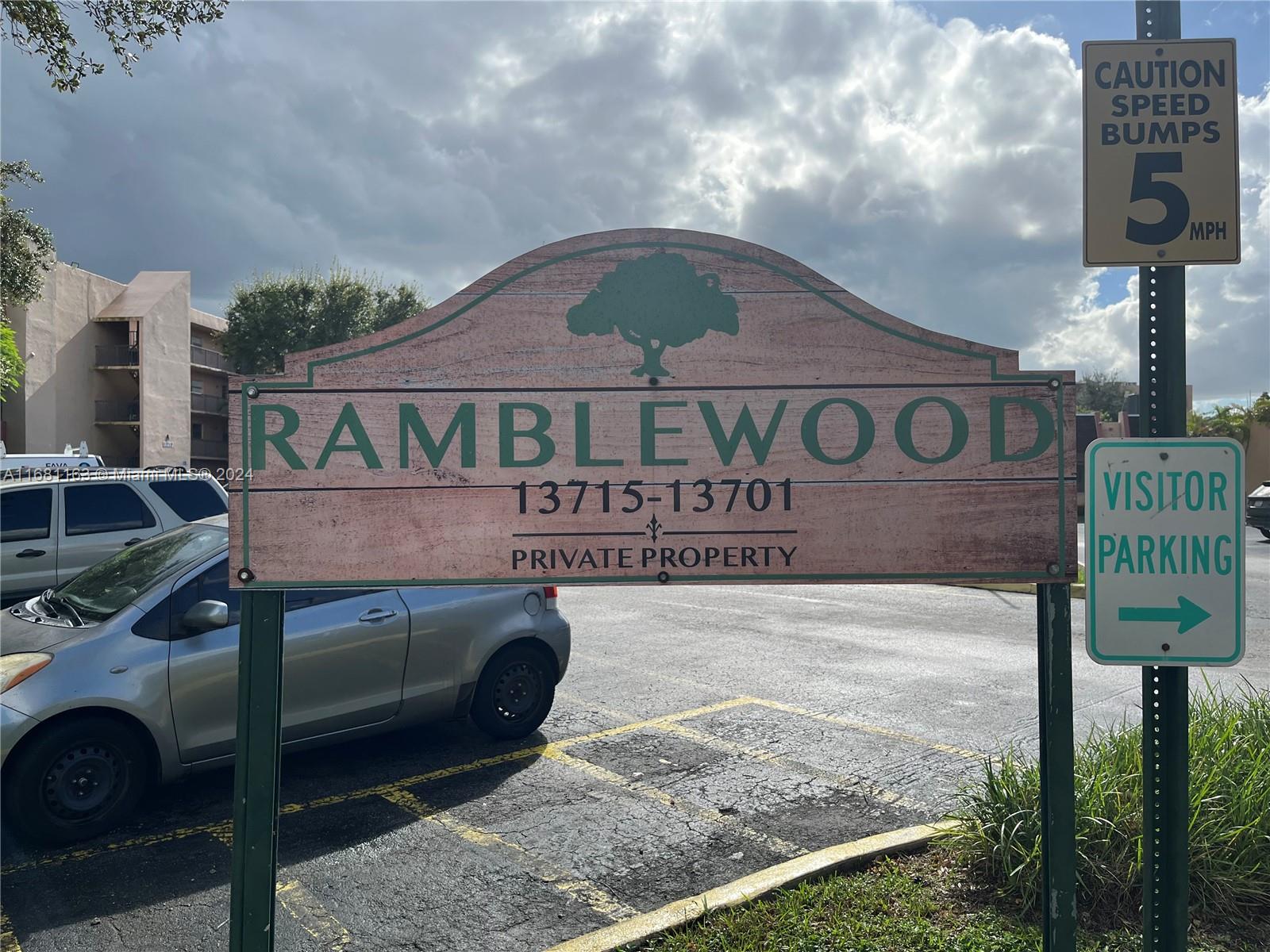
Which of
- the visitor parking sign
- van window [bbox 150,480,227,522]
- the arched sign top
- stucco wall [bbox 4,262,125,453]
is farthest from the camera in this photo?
stucco wall [bbox 4,262,125,453]

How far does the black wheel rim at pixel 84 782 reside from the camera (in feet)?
16.3

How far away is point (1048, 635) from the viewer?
2963 mm

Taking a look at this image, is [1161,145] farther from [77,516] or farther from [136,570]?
[77,516]

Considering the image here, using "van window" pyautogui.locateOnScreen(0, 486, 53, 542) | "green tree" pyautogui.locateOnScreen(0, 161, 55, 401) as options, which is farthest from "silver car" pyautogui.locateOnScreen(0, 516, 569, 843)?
"green tree" pyautogui.locateOnScreen(0, 161, 55, 401)

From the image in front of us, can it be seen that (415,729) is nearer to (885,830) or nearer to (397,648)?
(397,648)

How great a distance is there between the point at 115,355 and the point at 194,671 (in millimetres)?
39186

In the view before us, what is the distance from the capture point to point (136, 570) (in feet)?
19.5

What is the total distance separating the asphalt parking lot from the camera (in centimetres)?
421

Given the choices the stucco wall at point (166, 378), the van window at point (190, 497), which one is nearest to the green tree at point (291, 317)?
the stucco wall at point (166, 378)

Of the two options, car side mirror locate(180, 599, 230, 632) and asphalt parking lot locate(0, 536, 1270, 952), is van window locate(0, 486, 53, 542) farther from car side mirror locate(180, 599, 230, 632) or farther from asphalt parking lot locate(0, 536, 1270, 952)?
car side mirror locate(180, 599, 230, 632)

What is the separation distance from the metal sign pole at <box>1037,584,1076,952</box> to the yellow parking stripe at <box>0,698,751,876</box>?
12.9 feet

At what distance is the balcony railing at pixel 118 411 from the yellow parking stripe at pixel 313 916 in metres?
39.6

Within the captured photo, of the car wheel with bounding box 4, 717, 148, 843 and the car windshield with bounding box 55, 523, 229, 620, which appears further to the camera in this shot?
the car windshield with bounding box 55, 523, 229, 620

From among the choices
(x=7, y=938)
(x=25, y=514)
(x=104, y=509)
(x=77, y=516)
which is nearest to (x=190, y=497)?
(x=104, y=509)
